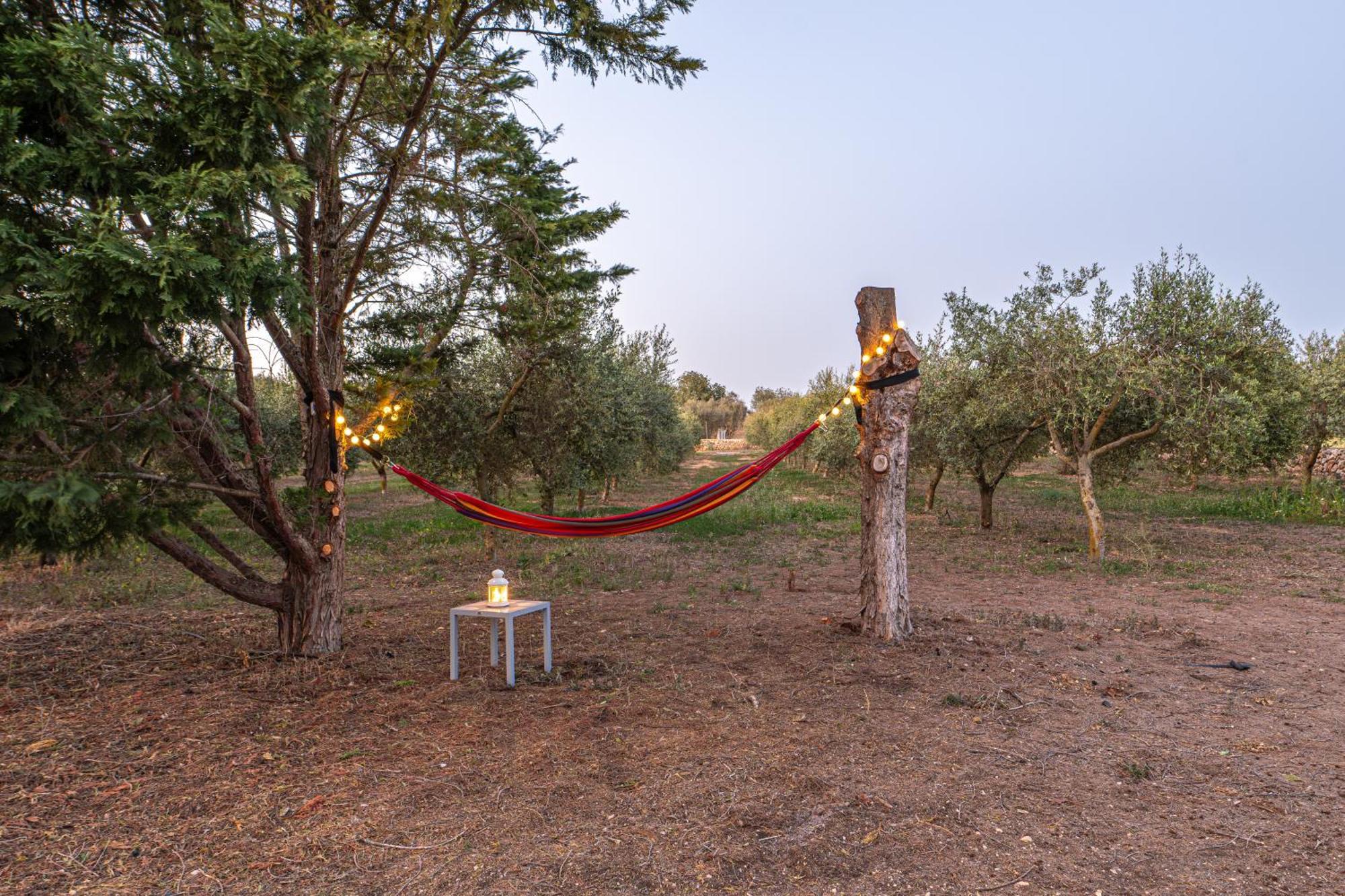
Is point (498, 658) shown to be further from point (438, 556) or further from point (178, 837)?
point (438, 556)

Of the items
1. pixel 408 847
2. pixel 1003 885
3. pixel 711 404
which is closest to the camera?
pixel 1003 885

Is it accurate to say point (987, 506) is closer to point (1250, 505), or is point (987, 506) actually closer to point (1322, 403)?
point (1250, 505)

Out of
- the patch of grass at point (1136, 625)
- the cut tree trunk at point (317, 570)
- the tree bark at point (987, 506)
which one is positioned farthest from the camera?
the tree bark at point (987, 506)

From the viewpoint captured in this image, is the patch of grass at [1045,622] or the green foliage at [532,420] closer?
the patch of grass at [1045,622]

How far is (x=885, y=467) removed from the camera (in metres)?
5.12

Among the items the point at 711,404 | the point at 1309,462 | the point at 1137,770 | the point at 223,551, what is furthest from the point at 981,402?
the point at 711,404

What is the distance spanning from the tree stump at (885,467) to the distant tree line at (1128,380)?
498 cm

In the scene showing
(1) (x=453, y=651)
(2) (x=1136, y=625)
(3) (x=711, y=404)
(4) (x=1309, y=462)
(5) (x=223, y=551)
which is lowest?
(2) (x=1136, y=625)

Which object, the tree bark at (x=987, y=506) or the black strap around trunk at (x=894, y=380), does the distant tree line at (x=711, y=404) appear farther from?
the black strap around trunk at (x=894, y=380)

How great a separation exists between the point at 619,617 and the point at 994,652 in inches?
121

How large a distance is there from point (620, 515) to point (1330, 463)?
75.8ft

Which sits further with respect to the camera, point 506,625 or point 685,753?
point 506,625

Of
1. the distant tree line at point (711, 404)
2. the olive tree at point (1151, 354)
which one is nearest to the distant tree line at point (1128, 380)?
the olive tree at point (1151, 354)

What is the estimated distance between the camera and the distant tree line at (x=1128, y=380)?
28.0 feet
